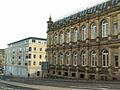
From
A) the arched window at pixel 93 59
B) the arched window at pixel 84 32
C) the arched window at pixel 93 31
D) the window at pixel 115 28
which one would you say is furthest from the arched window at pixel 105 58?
the arched window at pixel 84 32

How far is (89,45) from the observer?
4991 cm

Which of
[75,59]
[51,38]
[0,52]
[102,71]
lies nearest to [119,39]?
[102,71]

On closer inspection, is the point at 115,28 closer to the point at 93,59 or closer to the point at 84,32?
the point at 93,59

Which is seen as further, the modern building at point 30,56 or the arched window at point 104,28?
the modern building at point 30,56

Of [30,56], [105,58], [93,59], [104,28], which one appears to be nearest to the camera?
[105,58]

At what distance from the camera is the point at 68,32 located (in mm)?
60094

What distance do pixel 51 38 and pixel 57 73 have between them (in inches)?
425

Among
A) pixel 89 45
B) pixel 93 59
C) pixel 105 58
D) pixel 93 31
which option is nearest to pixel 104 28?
pixel 93 31

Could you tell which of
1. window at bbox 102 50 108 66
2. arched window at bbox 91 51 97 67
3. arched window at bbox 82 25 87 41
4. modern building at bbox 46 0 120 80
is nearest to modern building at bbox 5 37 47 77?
modern building at bbox 46 0 120 80

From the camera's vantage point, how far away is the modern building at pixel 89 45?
1709 inches

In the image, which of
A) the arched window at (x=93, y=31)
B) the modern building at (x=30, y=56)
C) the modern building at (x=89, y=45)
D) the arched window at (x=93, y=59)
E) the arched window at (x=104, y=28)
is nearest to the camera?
the modern building at (x=89, y=45)

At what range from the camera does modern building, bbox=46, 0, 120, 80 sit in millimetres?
43406

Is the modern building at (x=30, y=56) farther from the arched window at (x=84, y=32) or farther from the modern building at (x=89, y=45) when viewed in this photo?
the arched window at (x=84, y=32)

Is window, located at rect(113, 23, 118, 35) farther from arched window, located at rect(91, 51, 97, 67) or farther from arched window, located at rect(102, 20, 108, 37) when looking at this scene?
arched window, located at rect(91, 51, 97, 67)
